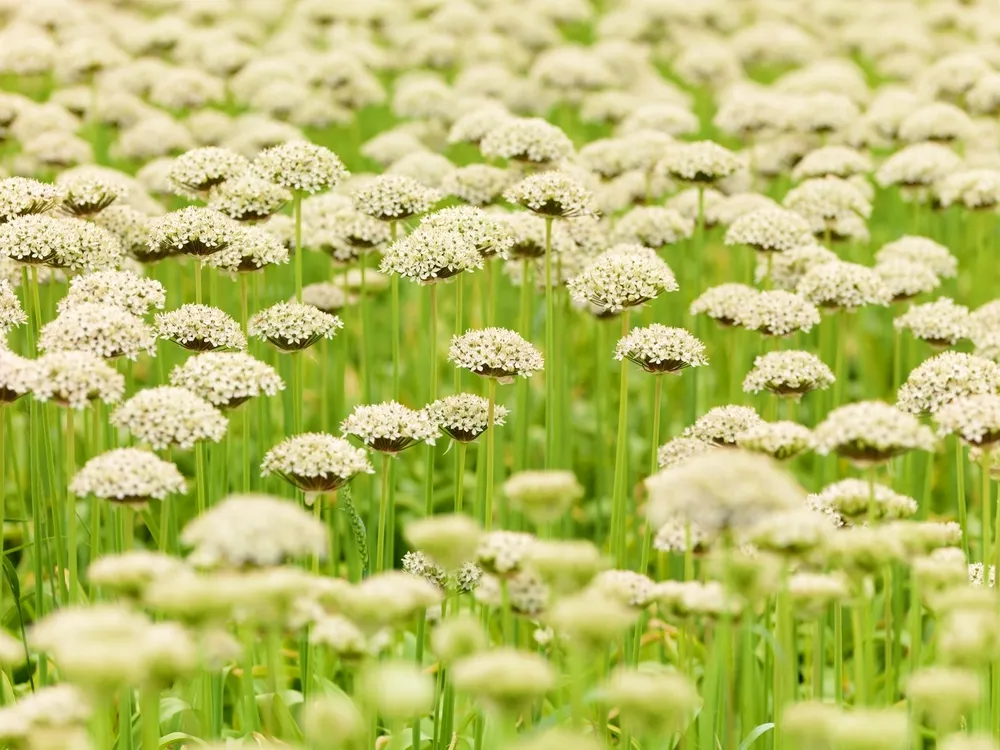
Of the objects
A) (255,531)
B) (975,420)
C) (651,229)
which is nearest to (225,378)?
(255,531)

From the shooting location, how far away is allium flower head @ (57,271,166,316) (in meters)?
4.95

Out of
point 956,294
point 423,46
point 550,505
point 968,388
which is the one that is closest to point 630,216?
point 968,388

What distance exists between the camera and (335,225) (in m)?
6.38

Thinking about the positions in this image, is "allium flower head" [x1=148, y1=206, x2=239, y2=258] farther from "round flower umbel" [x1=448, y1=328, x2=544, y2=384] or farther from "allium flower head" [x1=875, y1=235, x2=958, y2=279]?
"allium flower head" [x1=875, y1=235, x2=958, y2=279]

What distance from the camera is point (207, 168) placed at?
580cm

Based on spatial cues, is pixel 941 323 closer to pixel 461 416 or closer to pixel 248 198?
pixel 461 416

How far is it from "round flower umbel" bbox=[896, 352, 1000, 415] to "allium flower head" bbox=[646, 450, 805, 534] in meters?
1.89

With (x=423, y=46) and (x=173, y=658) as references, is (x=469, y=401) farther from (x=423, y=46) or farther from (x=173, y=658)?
(x=423, y=46)

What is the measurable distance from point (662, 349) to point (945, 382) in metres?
0.99

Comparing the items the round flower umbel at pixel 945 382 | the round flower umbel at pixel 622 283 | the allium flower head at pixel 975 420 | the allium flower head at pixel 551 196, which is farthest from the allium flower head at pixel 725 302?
the allium flower head at pixel 975 420

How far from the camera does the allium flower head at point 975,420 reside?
164 inches

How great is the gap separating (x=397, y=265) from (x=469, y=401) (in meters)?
0.60

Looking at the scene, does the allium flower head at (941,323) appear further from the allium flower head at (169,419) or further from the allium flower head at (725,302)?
the allium flower head at (169,419)

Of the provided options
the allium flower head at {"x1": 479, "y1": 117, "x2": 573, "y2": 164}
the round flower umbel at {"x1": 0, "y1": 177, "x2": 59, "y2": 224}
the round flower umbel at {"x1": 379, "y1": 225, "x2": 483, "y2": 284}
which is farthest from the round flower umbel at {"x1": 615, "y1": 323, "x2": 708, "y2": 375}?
the round flower umbel at {"x1": 0, "y1": 177, "x2": 59, "y2": 224}
